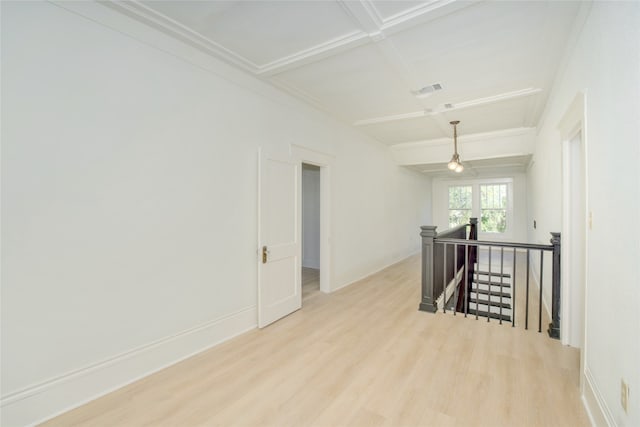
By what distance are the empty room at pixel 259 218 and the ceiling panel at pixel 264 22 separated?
2 cm

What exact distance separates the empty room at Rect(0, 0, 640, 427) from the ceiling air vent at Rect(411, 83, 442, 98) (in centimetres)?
3

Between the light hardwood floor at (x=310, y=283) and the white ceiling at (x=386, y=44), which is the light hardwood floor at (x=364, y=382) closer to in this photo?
the light hardwood floor at (x=310, y=283)

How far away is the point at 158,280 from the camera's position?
2436 mm

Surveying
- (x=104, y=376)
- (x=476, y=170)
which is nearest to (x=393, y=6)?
(x=104, y=376)

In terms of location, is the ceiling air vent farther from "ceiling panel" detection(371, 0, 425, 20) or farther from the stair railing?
the stair railing

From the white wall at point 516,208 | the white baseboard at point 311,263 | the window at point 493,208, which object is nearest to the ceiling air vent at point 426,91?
the white baseboard at point 311,263

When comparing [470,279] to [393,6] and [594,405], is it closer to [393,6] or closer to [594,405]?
[594,405]

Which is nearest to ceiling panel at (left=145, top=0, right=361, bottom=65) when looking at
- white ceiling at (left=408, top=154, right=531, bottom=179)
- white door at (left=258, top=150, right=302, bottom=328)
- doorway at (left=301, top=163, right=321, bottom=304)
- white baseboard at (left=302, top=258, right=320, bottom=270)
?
white door at (left=258, top=150, right=302, bottom=328)

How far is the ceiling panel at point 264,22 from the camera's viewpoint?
214cm

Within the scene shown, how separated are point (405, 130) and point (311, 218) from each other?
9.58 ft

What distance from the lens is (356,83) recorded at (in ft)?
11.3

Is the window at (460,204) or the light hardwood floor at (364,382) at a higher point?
the window at (460,204)

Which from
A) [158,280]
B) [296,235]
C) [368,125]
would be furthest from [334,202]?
[158,280]

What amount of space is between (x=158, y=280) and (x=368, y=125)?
4081 millimetres
